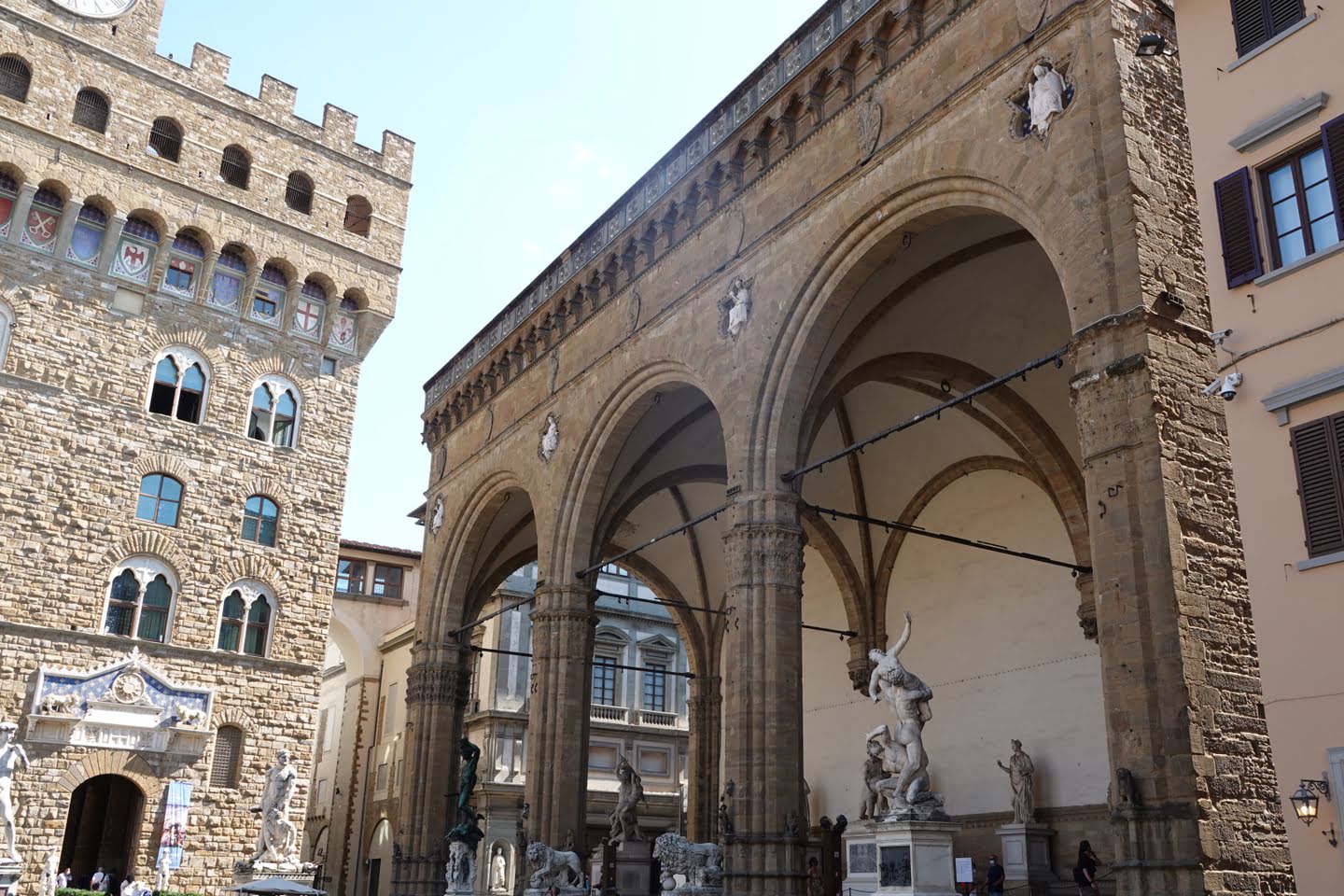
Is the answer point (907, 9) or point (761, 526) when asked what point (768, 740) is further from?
point (907, 9)

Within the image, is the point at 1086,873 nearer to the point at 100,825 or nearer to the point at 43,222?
the point at 100,825

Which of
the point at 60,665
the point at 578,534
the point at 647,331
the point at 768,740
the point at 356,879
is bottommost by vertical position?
the point at 356,879

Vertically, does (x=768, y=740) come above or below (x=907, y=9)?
below

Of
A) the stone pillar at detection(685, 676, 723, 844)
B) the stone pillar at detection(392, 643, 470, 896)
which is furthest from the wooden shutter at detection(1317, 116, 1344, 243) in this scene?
the stone pillar at detection(685, 676, 723, 844)

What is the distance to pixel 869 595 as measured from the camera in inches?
991

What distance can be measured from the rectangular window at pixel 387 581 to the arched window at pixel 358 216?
11800 mm

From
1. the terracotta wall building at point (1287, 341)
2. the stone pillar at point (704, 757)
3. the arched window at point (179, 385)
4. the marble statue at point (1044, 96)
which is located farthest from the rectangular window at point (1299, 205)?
the arched window at point (179, 385)

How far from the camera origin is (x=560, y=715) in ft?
64.7

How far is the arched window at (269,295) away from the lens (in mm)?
29453

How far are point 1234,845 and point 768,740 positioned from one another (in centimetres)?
→ 615

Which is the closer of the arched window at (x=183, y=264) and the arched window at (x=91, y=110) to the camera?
the arched window at (x=91, y=110)

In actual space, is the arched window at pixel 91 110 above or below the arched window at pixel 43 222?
above

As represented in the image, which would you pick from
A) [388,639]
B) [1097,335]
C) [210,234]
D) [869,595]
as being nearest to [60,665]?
[210,234]

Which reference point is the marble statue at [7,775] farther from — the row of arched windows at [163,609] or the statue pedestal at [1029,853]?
the statue pedestal at [1029,853]
